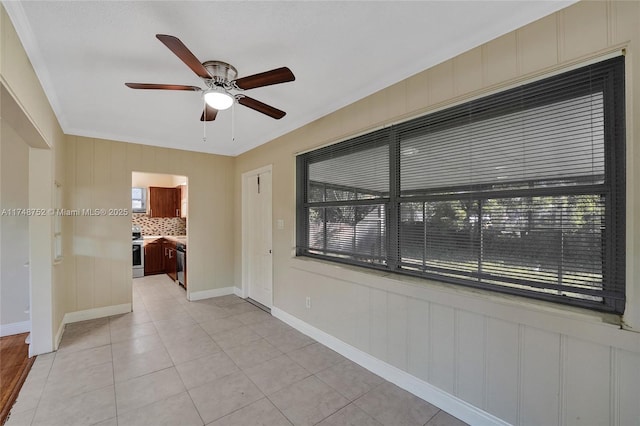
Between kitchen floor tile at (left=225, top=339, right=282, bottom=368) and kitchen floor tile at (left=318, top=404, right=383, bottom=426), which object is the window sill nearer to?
kitchen floor tile at (left=318, top=404, right=383, bottom=426)

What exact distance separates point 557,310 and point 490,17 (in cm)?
171

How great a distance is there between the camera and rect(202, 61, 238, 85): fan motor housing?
2010mm

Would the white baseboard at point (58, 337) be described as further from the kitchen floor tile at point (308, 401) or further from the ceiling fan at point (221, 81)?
the ceiling fan at point (221, 81)

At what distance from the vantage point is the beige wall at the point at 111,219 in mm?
3635

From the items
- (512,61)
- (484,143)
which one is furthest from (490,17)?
(484,143)

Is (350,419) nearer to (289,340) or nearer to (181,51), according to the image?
(289,340)

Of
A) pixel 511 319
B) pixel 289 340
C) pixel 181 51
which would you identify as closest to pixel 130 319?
pixel 289 340

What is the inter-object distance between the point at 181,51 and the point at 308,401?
96.2 inches

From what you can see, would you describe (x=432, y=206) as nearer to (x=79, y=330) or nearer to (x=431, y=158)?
(x=431, y=158)

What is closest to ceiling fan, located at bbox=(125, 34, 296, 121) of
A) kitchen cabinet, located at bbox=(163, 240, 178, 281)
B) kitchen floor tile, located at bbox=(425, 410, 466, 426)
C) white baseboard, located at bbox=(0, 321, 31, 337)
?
kitchen floor tile, located at bbox=(425, 410, 466, 426)

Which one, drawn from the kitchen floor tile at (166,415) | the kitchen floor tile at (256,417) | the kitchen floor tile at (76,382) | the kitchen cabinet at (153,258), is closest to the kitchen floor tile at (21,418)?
the kitchen floor tile at (76,382)

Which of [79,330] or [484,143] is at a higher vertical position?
[484,143]

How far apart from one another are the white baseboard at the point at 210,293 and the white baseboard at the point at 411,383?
2.22 metres

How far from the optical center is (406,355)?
7.13ft
